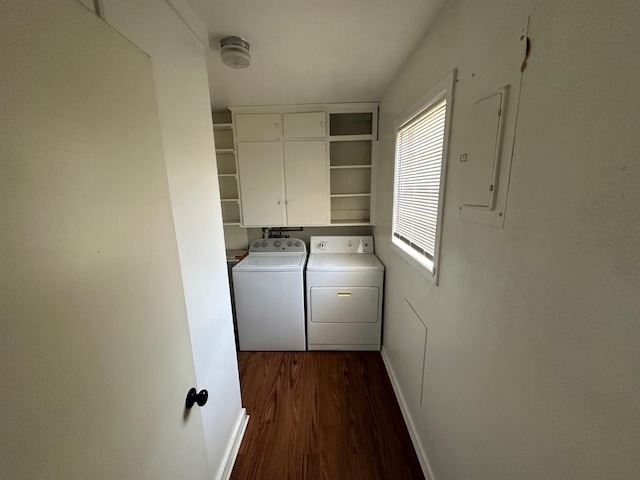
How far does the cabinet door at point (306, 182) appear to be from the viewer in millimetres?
2381

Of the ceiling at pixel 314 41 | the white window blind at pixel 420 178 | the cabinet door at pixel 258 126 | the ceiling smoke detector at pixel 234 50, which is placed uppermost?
the ceiling at pixel 314 41

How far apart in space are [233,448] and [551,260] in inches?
72.4

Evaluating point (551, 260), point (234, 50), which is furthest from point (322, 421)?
point (234, 50)

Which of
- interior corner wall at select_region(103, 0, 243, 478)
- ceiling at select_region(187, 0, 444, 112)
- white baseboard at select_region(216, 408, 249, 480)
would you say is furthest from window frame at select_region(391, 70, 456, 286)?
white baseboard at select_region(216, 408, 249, 480)

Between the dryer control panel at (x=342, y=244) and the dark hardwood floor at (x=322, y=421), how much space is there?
3.54ft

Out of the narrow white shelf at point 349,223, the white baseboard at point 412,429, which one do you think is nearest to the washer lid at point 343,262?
the narrow white shelf at point 349,223

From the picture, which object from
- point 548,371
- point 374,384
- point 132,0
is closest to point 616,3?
point 548,371

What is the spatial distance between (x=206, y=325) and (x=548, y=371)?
48.7 inches

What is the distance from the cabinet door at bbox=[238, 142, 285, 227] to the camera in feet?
7.82

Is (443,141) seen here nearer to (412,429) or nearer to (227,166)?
(412,429)

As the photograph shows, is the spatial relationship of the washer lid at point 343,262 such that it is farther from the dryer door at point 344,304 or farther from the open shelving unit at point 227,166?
the open shelving unit at point 227,166

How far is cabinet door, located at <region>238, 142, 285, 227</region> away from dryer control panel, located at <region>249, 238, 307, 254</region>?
0.91ft

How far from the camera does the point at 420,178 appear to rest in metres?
1.43

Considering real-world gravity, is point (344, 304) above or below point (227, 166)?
below
